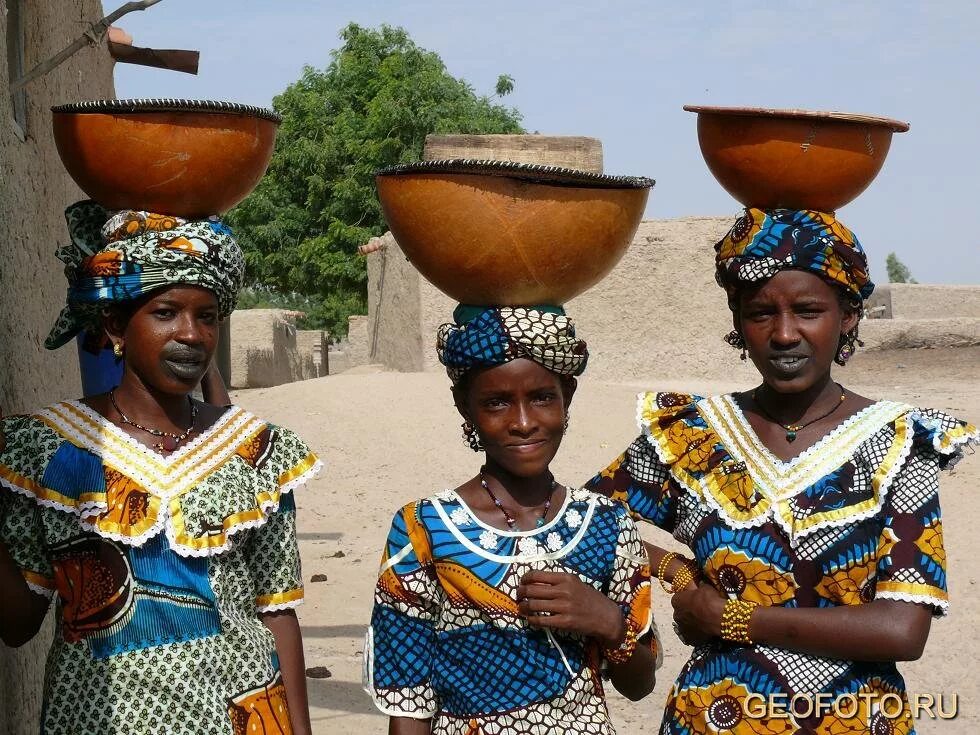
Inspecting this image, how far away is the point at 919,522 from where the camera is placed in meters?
2.56

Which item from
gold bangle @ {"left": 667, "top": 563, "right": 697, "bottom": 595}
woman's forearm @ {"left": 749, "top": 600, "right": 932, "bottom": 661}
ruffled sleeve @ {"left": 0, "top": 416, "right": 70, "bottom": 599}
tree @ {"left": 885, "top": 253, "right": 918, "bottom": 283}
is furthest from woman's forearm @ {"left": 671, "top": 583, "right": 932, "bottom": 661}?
tree @ {"left": 885, "top": 253, "right": 918, "bottom": 283}

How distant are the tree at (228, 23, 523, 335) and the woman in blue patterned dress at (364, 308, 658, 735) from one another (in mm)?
25308

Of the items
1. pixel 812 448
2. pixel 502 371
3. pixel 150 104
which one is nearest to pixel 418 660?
pixel 502 371

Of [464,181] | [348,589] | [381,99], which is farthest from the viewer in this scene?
[381,99]

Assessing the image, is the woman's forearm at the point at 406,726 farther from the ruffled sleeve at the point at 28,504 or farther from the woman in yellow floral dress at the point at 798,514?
the ruffled sleeve at the point at 28,504

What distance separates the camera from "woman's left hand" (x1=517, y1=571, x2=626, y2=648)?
7.69 feet

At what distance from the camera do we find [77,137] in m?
2.57

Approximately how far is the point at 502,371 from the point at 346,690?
3.45m

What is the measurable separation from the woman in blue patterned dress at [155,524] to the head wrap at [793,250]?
1.02 m

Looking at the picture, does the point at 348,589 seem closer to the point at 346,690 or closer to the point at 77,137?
the point at 346,690

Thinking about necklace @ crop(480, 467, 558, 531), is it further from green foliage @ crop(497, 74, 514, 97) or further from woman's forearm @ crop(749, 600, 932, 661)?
green foliage @ crop(497, 74, 514, 97)

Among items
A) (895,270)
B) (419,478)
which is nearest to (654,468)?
(419,478)

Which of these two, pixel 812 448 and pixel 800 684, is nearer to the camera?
pixel 800 684

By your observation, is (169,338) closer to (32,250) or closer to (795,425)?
(795,425)
